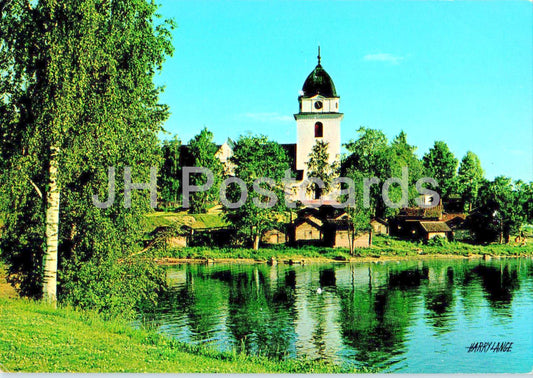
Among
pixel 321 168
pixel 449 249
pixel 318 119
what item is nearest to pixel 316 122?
pixel 318 119

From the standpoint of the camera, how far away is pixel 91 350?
1009 centimetres

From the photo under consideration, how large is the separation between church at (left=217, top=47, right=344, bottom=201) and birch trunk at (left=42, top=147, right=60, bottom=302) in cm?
2926

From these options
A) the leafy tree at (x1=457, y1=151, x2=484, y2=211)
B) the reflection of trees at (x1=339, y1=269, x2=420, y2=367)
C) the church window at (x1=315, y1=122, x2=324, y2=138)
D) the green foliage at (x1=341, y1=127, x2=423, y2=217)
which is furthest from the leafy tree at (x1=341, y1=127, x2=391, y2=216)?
the reflection of trees at (x1=339, y1=269, x2=420, y2=367)

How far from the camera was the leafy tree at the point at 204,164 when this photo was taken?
40.9 metres

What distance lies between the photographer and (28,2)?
1202 cm

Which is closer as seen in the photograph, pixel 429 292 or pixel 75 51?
pixel 75 51

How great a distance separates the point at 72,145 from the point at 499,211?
35855 mm

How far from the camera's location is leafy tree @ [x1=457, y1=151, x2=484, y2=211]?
37.4 meters

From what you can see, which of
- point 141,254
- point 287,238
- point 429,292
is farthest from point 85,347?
point 287,238

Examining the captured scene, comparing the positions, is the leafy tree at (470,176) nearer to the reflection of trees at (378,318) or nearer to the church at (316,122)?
the church at (316,122)

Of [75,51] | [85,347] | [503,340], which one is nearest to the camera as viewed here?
[85,347]

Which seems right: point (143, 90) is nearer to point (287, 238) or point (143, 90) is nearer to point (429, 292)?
point (429, 292)

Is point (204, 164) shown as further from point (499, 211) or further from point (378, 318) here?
point (378, 318)

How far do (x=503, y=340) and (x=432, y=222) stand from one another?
2793 cm
